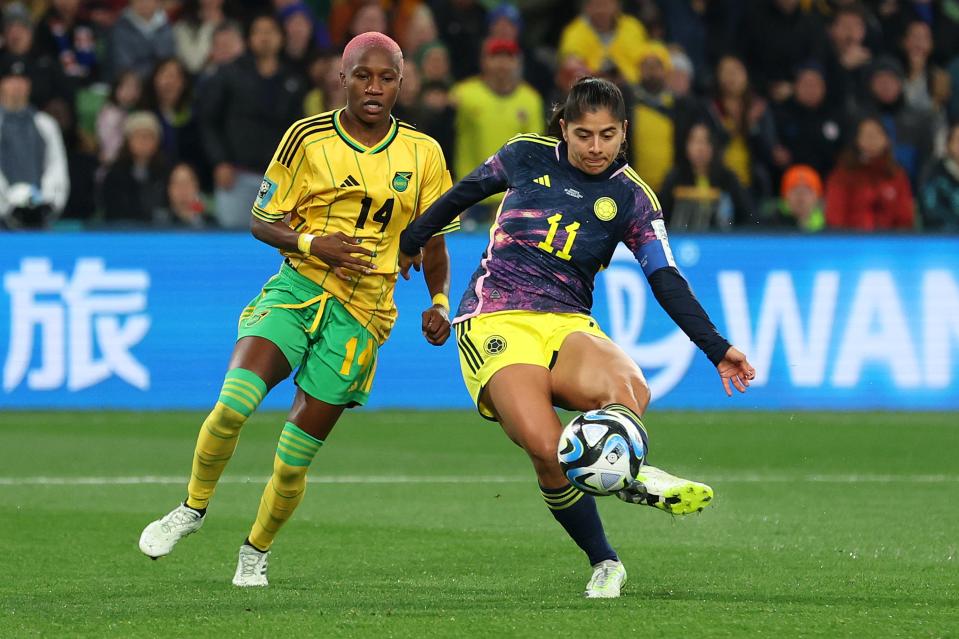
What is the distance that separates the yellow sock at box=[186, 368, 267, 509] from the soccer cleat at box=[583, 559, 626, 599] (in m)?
1.51

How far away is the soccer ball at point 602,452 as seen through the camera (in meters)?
6.31

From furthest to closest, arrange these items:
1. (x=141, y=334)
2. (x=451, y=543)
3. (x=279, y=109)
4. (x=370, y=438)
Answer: (x=279, y=109), (x=141, y=334), (x=370, y=438), (x=451, y=543)

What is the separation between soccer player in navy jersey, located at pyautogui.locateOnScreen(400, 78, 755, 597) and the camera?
22.3 ft

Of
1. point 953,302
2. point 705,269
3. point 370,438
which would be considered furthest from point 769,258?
point 370,438

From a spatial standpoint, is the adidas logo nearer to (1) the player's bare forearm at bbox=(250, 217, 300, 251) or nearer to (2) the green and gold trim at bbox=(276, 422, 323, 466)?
(1) the player's bare forearm at bbox=(250, 217, 300, 251)

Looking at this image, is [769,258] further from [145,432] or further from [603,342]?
[603,342]

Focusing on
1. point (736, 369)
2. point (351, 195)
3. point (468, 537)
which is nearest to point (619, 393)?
point (736, 369)

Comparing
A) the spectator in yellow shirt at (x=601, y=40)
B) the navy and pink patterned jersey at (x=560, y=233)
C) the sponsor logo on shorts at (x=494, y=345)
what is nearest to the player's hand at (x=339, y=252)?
the navy and pink patterned jersey at (x=560, y=233)

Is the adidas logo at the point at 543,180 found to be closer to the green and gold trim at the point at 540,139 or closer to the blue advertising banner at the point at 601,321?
the green and gold trim at the point at 540,139

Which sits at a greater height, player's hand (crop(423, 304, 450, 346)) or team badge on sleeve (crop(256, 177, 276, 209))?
team badge on sleeve (crop(256, 177, 276, 209))

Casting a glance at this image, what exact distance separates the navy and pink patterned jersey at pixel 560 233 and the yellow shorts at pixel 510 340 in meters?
Result: 0.05

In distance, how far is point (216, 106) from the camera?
15.9m

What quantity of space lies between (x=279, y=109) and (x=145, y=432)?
367 cm

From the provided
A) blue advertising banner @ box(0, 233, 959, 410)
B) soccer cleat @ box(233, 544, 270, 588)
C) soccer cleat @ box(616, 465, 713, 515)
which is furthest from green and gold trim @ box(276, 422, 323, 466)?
blue advertising banner @ box(0, 233, 959, 410)
